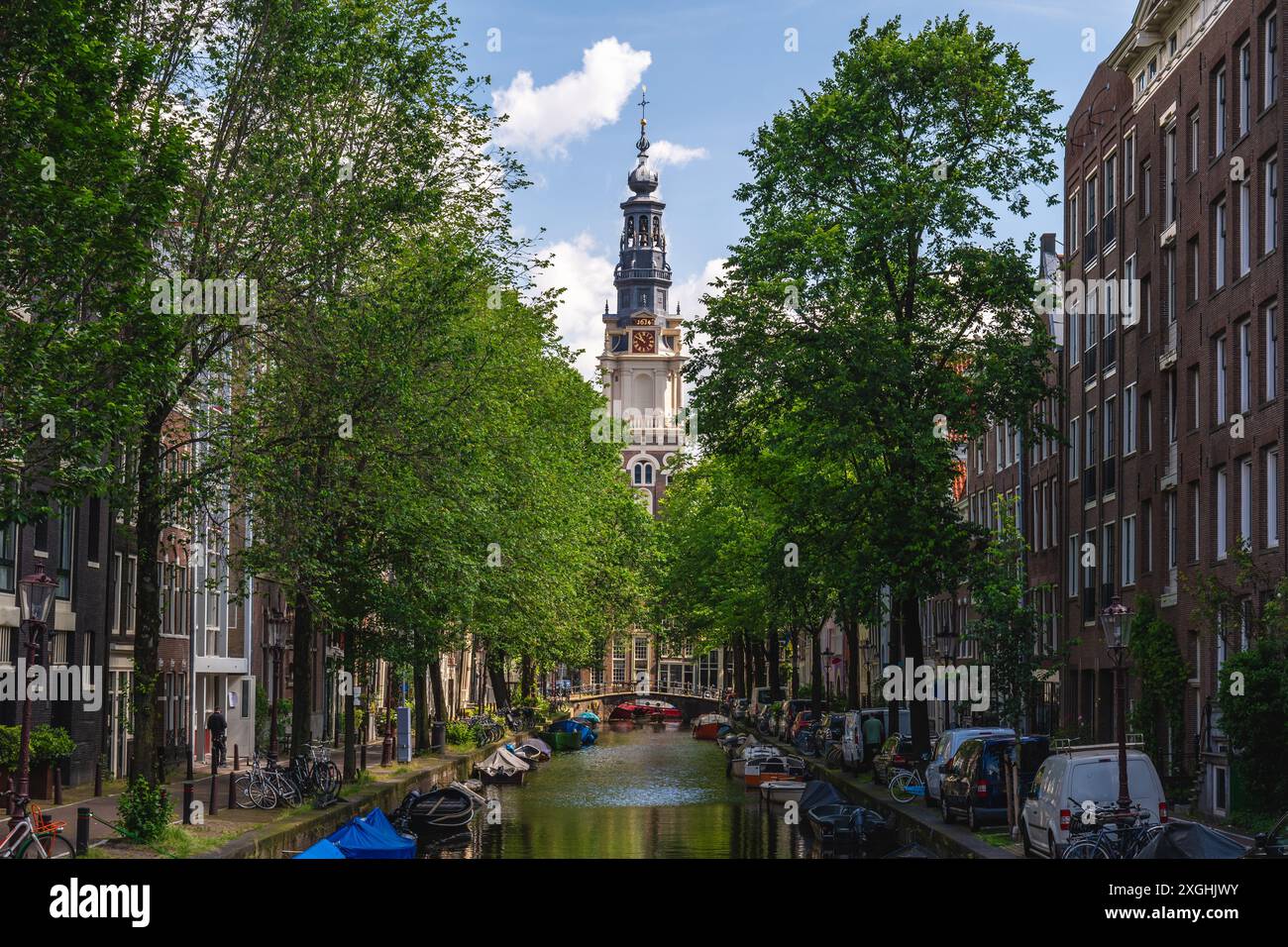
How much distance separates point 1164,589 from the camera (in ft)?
156

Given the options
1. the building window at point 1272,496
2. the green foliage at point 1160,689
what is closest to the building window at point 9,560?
the green foliage at point 1160,689

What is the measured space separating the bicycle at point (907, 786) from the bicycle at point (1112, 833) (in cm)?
1723

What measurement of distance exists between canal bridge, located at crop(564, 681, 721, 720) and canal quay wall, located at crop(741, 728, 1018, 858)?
3604 inches

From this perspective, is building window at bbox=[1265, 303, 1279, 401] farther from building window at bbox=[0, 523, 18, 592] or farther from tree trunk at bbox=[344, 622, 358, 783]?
building window at bbox=[0, 523, 18, 592]

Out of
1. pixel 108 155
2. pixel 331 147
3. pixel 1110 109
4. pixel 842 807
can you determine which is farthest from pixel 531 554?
pixel 108 155

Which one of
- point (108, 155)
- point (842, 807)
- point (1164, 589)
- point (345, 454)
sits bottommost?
point (842, 807)

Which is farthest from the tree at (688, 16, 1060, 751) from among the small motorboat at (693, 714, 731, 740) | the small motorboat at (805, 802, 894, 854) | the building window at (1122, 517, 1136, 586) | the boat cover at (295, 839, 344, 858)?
the small motorboat at (693, 714, 731, 740)

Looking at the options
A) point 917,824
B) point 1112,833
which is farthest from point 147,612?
point 917,824

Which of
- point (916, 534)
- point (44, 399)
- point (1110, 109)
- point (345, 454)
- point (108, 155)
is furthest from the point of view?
point (1110, 109)

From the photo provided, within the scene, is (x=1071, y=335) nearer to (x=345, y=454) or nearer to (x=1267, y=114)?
(x=1267, y=114)

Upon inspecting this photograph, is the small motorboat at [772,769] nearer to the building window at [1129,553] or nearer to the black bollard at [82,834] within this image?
the building window at [1129,553]

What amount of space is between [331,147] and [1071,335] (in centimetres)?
3171

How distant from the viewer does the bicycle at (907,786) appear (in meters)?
43.2

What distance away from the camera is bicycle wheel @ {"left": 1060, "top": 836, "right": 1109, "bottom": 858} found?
935 inches
